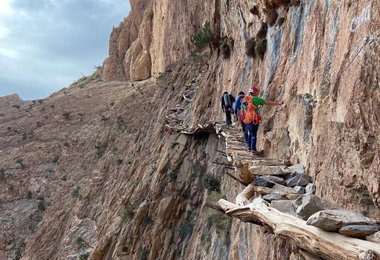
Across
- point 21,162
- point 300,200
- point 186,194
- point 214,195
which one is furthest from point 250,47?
point 21,162

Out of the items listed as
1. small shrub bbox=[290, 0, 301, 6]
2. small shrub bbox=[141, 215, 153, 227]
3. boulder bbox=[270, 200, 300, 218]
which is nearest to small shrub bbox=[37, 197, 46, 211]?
small shrub bbox=[141, 215, 153, 227]

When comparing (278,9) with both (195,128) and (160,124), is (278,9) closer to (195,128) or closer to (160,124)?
(195,128)

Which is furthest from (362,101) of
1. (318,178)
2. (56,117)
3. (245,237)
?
(56,117)

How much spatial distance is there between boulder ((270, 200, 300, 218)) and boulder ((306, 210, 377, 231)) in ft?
2.34

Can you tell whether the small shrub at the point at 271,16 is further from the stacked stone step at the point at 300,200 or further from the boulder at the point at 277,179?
the boulder at the point at 277,179

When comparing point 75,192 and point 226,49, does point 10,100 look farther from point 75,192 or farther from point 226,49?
point 226,49

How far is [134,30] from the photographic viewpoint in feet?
193

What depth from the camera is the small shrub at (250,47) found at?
44.1 feet

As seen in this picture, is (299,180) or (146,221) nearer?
(299,180)

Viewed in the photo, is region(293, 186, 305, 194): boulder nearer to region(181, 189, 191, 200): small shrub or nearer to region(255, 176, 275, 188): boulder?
region(255, 176, 275, 188): boulder

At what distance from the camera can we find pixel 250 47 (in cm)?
1359

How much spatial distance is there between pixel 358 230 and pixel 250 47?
34.4 feet

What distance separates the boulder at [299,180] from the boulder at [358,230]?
2382 mm

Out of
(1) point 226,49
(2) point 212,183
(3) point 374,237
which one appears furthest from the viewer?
(1) point 226,49
